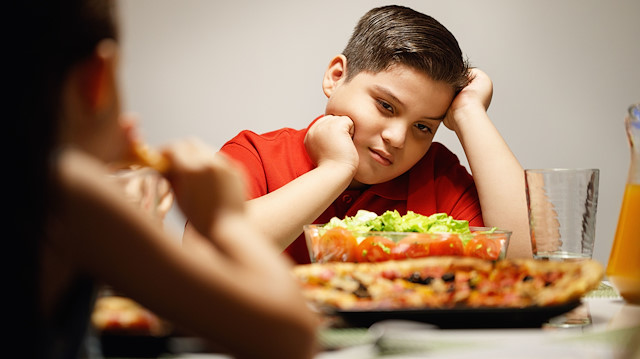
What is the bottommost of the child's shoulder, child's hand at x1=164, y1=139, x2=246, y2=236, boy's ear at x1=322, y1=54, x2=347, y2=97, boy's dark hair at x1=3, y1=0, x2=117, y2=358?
the child's shoulder

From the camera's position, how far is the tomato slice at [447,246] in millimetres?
918

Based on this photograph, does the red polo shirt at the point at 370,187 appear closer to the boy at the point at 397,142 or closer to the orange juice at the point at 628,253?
the boy at the point at 397,142

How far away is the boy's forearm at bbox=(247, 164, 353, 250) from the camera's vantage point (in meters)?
1.16

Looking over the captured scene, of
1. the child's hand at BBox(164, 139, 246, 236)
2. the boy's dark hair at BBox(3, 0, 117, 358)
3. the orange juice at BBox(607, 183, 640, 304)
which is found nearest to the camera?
the boy's dark hair at BBox(3, 0, 117, 358)

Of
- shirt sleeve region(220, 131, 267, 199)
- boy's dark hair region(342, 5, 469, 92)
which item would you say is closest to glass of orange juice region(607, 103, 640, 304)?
boy's dark hair region(342, 5, 469, 92)

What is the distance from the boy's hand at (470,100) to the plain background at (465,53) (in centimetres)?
73

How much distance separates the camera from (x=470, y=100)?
153 centimetres

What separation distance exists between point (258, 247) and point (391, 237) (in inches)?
20.1

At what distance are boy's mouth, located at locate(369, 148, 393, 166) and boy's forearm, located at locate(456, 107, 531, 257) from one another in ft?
0.64

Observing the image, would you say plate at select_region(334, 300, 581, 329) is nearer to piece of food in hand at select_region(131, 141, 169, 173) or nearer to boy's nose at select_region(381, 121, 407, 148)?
piece of food in hand at select_region(131, 141, 169, 173)

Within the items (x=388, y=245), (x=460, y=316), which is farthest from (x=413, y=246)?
(x=460, y=316)

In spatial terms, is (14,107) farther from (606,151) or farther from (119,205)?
(606,151)

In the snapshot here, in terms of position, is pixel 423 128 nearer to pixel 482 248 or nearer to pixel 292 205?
pixel 292 205

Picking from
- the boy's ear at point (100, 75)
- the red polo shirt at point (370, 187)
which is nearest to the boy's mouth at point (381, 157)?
the red polo shirt at point (370, 187)
